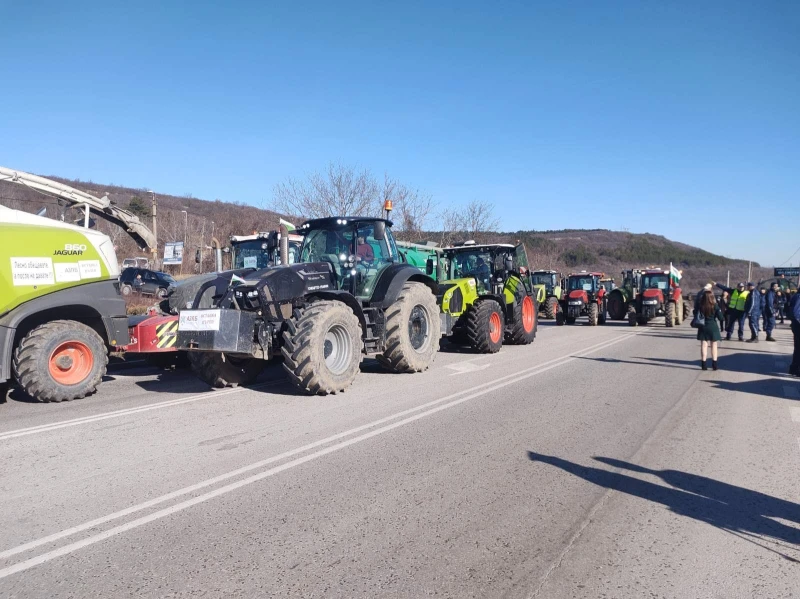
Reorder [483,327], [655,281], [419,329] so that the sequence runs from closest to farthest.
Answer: [419,329]
[483,327]
[655,281]

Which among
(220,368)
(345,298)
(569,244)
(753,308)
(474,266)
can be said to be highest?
(569,244)

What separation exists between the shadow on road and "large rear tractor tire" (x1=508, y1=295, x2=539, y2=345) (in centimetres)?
971

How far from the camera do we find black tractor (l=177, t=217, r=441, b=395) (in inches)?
313

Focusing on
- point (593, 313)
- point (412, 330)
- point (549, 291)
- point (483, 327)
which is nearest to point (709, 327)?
point (483, 327)

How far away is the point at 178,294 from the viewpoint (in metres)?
9.01

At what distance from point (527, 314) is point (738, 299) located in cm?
759

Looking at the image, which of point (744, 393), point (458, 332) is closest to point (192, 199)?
point (458, 332)

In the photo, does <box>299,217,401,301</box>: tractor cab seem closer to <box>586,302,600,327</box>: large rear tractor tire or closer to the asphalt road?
the asphalt road

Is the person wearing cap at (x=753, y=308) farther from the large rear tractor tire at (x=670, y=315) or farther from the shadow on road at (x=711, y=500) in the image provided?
the shadow on road at (x=711, y=500)

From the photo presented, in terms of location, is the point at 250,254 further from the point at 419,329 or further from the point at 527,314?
the point at 527,314

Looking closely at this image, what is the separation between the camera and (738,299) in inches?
731

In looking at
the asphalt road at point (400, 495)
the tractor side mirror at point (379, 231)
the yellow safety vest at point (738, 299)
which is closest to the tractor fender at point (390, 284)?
the tractor side mirror at point (379, 231)

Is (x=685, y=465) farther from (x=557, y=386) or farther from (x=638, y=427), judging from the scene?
(x=557, y=386)

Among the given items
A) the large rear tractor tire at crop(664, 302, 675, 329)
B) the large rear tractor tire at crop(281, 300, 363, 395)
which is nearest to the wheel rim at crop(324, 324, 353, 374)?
the large rear tractor tire at crop(281, 300, 363, 395)
